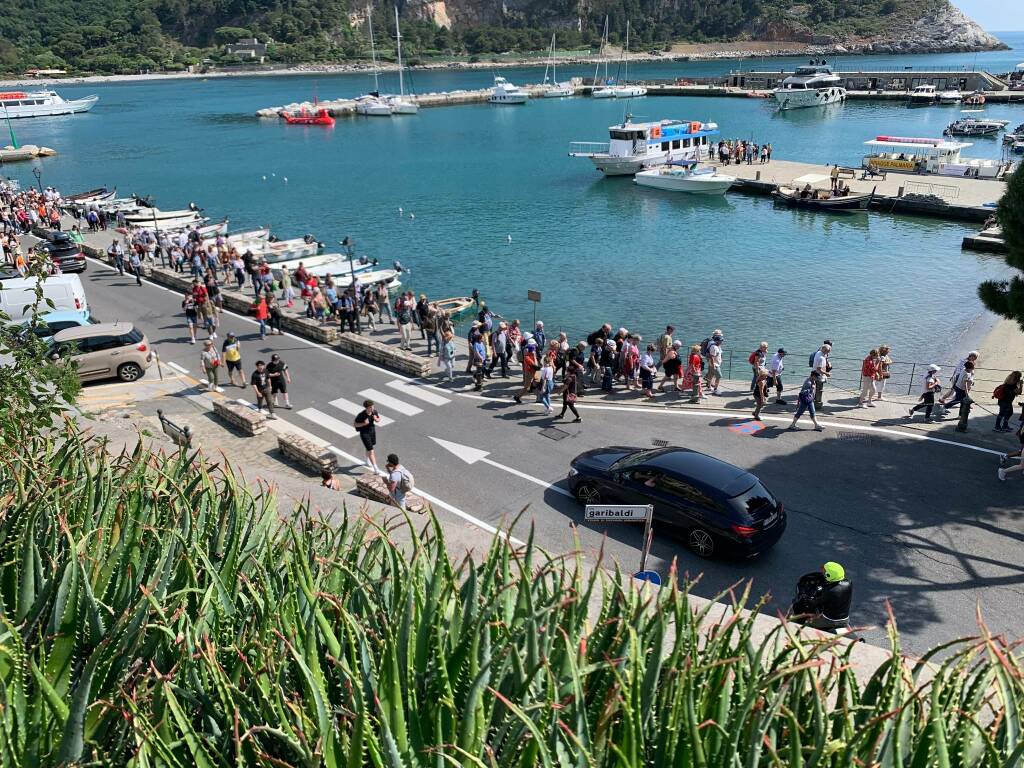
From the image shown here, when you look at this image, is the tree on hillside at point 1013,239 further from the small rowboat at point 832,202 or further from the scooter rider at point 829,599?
the small rowboat at point 832,202

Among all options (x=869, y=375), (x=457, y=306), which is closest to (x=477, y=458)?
(x=869, y=375)

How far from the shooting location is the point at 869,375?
17.6 meters

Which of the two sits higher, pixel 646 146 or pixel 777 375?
pixel 646 146

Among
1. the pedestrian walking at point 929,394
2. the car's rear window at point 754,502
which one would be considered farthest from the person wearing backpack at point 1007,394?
the car's rear window at point 754,502

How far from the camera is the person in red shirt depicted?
57.7 feet

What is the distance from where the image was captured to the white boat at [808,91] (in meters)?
107

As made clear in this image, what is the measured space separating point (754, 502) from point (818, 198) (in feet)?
147

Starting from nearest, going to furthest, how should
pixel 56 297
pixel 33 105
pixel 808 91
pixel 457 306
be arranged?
1. pixel 56 297
2. pixel 457 306
3. pixel 808 91
4. pixel 33 105

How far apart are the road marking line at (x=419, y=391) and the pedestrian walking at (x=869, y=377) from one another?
972 cm

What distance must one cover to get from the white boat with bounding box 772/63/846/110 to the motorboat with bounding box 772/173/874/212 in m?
59.4

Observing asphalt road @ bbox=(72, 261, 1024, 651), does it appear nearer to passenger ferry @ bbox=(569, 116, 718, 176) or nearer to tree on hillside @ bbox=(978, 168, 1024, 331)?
tree on hillside @ bbox=(978, 168, 1024, 331)

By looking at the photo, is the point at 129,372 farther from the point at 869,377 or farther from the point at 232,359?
the point at 869,377

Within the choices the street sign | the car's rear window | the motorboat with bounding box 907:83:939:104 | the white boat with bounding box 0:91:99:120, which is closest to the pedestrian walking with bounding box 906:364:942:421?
the car's rear window

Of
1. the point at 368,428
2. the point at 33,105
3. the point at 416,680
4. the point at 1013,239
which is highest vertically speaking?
the point at 33,105
